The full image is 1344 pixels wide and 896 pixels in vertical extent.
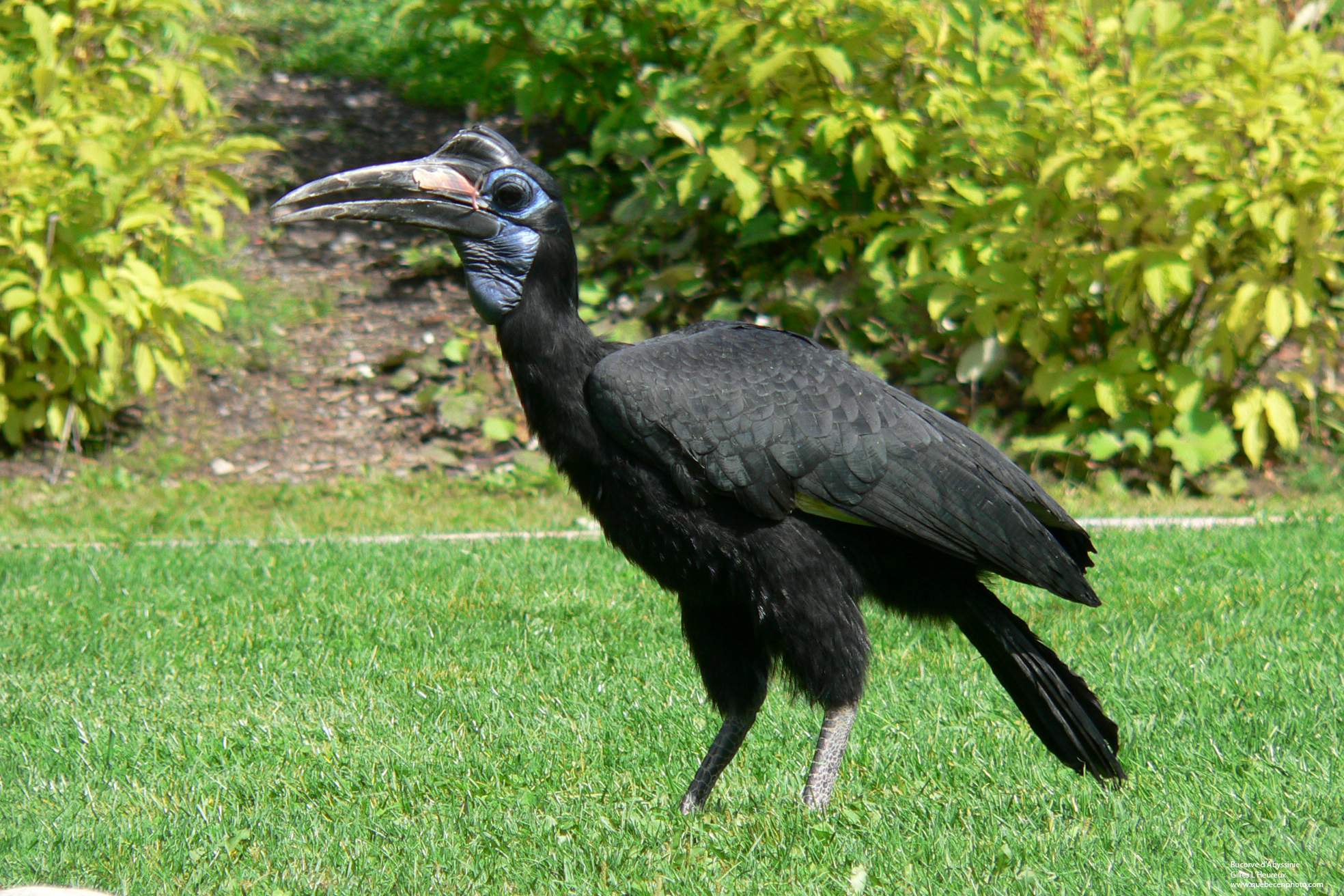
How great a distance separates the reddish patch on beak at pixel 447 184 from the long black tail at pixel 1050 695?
66.5 inches

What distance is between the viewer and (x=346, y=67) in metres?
12.5

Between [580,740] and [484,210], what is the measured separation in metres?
1.62

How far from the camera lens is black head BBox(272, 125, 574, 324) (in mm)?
3135

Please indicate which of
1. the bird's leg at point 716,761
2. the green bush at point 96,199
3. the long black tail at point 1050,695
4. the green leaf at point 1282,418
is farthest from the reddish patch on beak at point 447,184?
the green leaf at point 1282,418

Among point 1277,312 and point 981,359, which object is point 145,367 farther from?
point 1277,312

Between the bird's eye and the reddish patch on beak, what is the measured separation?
0.17 feet

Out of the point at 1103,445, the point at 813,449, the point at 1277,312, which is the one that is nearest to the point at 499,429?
the point at 1103,445

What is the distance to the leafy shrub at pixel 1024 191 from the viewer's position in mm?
6363

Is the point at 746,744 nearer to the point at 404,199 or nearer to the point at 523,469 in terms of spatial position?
the point at 404,199

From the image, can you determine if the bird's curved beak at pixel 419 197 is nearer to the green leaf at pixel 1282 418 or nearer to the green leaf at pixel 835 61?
the green leaf at pixel 835 61

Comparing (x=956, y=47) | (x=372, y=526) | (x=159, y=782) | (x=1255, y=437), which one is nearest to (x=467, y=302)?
(x=372, y=526)

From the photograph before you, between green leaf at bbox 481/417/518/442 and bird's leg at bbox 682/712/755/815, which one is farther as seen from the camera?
green leaf at bbox 481/417/518/442

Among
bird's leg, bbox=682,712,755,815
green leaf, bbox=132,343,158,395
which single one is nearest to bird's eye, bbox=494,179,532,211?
bird's leg, bbox=682,712,755,815

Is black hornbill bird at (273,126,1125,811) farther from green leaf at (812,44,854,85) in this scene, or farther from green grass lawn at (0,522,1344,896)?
green leaf at (812,44,854,85)
